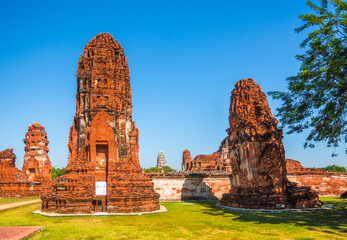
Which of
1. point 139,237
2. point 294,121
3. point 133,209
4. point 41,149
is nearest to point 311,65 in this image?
point 294,121

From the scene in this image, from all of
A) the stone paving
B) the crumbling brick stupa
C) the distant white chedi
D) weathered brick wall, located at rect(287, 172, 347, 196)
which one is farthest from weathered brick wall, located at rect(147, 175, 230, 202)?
the distant white chedi

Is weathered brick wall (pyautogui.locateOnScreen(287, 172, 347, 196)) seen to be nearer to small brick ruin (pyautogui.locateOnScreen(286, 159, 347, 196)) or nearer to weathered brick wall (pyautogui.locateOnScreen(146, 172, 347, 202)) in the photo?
small brick ruin (pyautogui.locateOnScreen(286, 159, 347, 196))

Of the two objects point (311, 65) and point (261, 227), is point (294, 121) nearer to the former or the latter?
point (311, 65)

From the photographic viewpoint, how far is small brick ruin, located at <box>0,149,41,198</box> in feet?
88.5

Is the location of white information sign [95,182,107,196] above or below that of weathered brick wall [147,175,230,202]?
above

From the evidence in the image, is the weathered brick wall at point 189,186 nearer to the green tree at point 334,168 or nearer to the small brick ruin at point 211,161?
the small brick ruin at point 211,161

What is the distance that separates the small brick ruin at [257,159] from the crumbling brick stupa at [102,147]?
6038 mm

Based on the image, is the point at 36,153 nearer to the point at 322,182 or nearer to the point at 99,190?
the point at 99,190

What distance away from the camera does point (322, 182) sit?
2684cm

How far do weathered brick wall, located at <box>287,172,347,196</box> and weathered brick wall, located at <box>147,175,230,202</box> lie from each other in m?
7.81

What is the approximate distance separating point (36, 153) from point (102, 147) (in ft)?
80.9

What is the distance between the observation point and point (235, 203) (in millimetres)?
16641

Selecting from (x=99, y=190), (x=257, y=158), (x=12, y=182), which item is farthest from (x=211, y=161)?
(x=99, y=190)

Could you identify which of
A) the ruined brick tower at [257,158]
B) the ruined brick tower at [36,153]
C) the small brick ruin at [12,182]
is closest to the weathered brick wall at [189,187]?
the ruined brick tower at [257,158]
